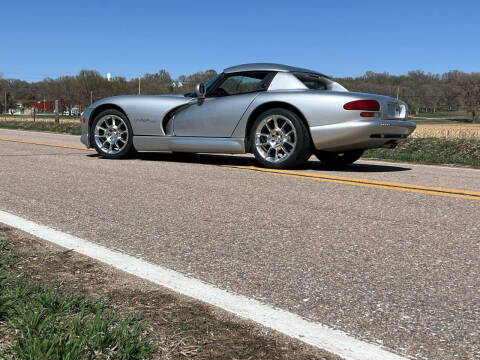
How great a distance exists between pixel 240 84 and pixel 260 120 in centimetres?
76

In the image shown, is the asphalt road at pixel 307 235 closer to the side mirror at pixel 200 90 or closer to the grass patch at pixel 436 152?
the side mirror at pixel 200 90

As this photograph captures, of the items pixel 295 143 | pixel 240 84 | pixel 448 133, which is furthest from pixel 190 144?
pixel 448 133

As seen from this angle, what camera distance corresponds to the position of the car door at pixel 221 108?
725 cm

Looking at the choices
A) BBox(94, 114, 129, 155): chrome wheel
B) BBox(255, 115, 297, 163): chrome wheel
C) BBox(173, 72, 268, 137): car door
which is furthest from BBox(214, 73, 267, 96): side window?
BBox(94, 114, 129, 155): chrome wheel

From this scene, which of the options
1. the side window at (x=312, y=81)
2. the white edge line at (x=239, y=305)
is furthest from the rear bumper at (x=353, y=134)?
the white edge line at (x=239, y=305)

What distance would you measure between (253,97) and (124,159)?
2.25m

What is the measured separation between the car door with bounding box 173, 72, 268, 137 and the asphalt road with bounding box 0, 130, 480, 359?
2.81ft

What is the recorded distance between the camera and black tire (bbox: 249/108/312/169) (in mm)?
6762

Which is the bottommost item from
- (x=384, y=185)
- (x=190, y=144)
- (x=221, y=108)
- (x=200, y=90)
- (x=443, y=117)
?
(x=384, y=185)

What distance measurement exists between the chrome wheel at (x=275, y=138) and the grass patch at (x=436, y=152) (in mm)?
3679

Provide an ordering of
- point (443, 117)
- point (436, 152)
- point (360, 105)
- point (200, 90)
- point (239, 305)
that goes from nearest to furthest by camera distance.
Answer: point (239, 305) < point (360, 105) < point (200, 90) < point (436, 152) < point (443, 117)

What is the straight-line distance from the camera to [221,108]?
7340 mm

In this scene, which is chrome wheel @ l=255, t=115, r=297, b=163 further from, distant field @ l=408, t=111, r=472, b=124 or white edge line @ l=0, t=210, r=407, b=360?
distant field @ l=408, t=111, r=472, b=124

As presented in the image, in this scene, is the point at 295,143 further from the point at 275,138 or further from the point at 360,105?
the point at 360,105
